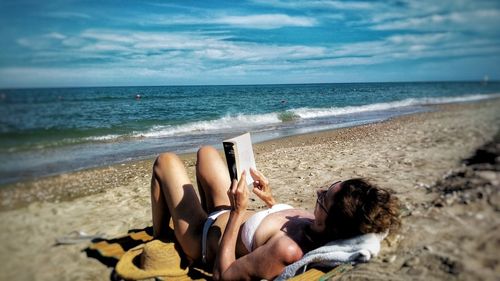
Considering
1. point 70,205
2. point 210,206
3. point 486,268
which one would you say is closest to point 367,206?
point 486,268

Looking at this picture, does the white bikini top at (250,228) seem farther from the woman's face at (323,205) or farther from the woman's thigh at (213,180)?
the woman's thigh at (213,180)

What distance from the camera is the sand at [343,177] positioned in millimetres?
2551

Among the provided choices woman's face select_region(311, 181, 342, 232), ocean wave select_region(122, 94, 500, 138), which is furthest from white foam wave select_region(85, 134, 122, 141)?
woman's face select_region(311, 181, 342, 232)

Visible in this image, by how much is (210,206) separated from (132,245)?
38.1 inches

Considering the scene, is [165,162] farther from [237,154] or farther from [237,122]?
[237,122]

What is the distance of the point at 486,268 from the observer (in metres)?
2.24

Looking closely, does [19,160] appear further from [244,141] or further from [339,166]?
[339,166]

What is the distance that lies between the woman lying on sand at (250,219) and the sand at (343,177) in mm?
448

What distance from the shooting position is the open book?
2.42m

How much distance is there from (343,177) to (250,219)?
139 inches

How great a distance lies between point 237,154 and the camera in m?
2.45

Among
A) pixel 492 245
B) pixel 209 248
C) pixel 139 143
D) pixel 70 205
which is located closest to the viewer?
pixel 492 245

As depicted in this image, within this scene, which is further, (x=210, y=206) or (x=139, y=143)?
(x=139, y=143)

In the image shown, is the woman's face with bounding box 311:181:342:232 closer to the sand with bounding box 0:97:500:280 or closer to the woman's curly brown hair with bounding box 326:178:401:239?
the woman's curly brown hair with bounding box 326:178:401:239
